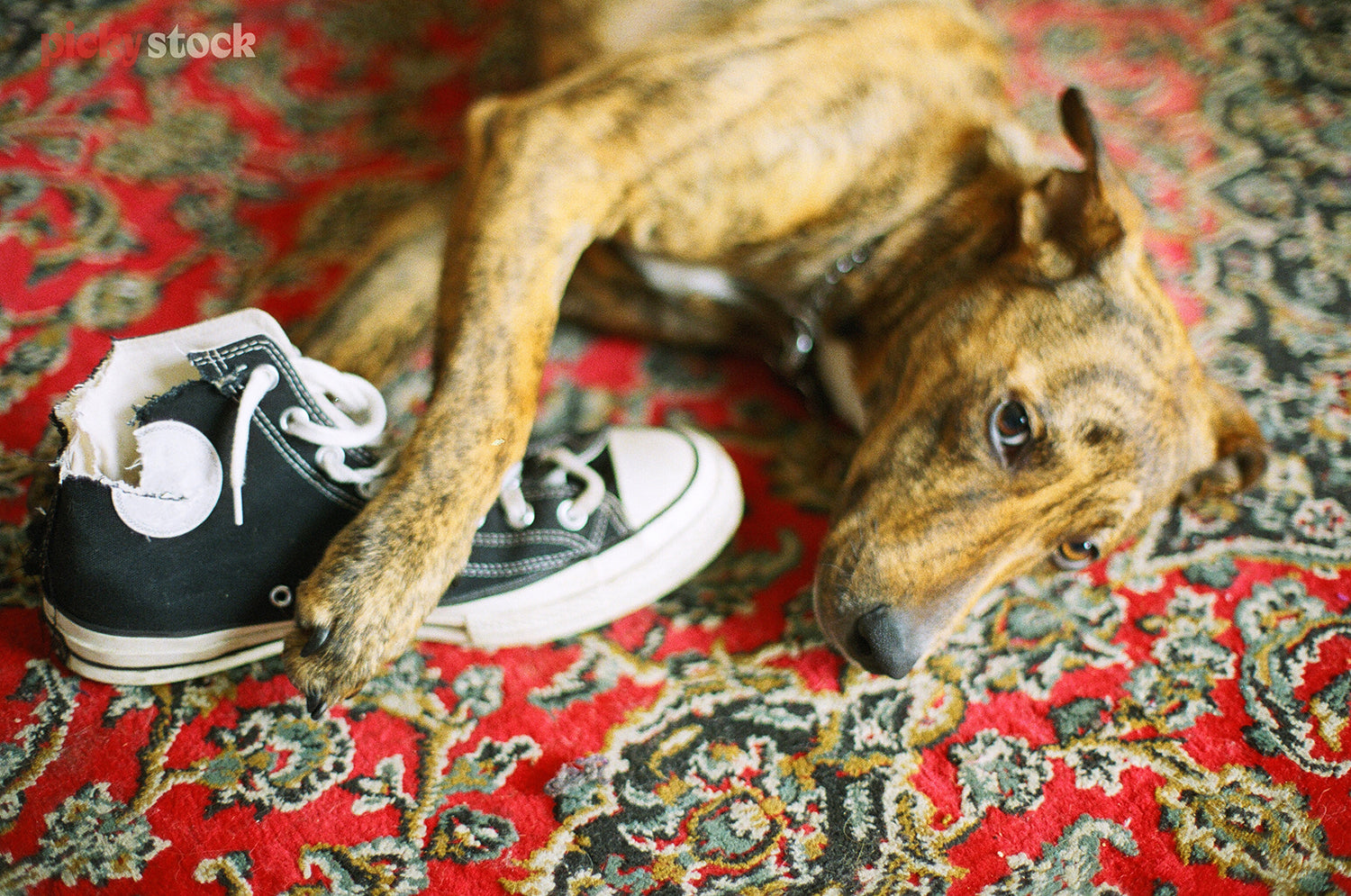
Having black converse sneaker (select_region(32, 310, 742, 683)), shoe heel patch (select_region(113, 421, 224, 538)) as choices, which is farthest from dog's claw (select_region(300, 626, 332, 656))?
shoe heel patch (select_region(113, 421, 224, 538))

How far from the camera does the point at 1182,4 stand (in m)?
2.86

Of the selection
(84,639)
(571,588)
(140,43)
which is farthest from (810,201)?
(140,43)

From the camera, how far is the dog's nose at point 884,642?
1.31 meters

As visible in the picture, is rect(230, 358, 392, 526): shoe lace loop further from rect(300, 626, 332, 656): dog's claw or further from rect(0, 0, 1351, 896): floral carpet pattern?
rect(0, 0, 1351, 896): floral carpet pattern

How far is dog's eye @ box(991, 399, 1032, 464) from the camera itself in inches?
56.9

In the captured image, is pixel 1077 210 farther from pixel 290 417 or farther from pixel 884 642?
pixel 290 417

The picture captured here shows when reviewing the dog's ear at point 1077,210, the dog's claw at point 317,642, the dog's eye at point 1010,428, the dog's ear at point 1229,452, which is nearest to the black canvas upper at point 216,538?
the dog's claw at point 317,642

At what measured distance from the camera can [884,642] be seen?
4.29 ft

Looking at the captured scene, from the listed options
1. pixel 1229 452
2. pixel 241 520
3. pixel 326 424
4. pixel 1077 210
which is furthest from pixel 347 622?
pixel 1229 452

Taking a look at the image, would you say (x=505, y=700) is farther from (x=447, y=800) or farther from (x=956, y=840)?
(x=956, y=840)

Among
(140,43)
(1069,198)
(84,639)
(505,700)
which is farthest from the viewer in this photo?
(140,43)

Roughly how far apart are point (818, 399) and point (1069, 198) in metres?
0.63

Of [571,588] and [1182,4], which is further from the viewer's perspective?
[1182,4]

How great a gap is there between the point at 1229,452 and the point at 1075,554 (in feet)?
1.28
